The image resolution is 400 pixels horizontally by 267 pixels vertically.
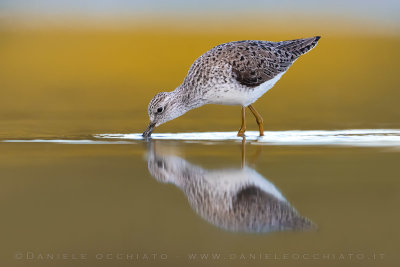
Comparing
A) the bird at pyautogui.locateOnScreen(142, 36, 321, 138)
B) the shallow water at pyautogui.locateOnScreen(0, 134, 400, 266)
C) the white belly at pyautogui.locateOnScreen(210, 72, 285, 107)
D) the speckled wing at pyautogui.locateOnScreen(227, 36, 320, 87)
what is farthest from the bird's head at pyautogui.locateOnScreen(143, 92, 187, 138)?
the shallow water at pyautogui.locateOnScreen(0, 134, 400, 266)

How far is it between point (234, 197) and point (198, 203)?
0.37 metres

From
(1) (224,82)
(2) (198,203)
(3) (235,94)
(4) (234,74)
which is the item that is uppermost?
(4) (234,74)

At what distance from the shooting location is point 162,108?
12.6m

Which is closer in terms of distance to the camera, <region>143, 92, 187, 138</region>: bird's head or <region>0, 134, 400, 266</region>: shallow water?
<region>0, 134, 400, 266</region>: shallow water

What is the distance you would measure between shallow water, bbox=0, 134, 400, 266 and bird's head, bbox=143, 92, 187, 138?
68.6 inches

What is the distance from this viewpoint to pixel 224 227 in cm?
685

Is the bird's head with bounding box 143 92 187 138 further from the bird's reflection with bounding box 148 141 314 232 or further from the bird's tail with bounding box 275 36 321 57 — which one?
the bird's reflection with bounding box 148 141 314 232

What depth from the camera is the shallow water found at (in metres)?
6.12

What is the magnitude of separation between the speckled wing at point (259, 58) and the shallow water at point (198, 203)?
6.48 feet

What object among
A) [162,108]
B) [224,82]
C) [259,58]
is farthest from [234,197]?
[259,58]

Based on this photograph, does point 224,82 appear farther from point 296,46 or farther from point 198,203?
point 198,203

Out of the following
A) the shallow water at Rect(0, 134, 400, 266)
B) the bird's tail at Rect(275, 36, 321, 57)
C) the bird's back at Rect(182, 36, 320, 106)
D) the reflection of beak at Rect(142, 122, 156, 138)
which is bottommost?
the shallow water at Rect(0, 134, 400, 266)

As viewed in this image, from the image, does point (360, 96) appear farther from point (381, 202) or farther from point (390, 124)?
point (381, 202)

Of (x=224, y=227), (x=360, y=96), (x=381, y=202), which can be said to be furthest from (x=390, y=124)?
(x=224, y=227)
